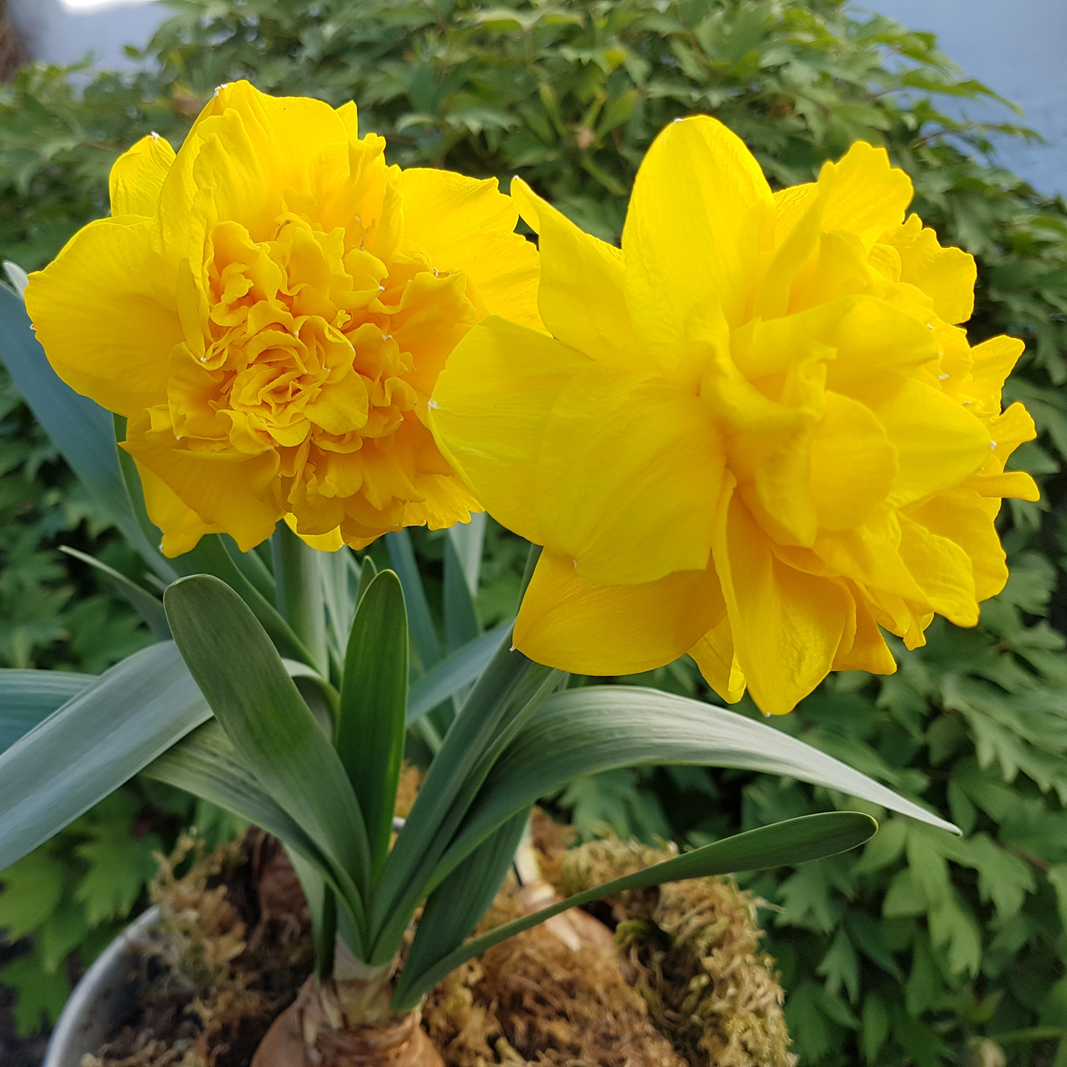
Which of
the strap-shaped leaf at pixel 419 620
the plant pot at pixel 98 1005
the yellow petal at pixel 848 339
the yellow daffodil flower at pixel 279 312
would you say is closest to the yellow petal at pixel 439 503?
the yellow daffodil flower at pixel 279 312

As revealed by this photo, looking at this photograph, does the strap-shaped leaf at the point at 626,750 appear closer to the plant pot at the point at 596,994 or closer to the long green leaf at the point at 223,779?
the long green leaf at the point at 223,779

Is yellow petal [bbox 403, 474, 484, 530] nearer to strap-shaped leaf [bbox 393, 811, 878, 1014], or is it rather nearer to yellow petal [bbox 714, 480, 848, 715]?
yellow petal [bbox 714, 480, 848, 715]

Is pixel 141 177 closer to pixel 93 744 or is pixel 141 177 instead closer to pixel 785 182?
pixel 93 744

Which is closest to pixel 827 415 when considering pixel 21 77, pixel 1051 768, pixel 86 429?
pixel 86 429

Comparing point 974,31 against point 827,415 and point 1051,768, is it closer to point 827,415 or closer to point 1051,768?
point 1051,768

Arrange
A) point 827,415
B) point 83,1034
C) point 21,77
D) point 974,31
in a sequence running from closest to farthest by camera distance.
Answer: point 827,415 < point 83,1034 < point 21,77 < point 974,31

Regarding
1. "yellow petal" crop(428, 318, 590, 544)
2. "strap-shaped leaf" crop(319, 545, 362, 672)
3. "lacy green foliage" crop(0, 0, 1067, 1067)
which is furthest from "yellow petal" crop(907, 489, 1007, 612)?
"lacy green foliage" crop(0, 0, 1067, 1067)

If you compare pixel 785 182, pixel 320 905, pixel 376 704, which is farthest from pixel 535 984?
pixel 785 182
